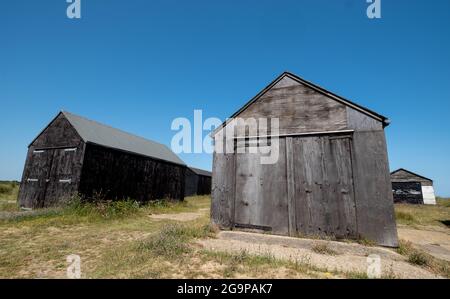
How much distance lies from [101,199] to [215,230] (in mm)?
9324

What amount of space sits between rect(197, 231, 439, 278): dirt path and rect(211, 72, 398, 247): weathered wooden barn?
53 cm

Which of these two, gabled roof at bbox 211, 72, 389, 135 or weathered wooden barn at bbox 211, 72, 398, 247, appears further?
gabled roof at bbox 211, 72, 389, 135

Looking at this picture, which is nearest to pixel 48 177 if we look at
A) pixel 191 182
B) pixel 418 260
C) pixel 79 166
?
pixel 79 166

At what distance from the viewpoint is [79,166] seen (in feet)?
41.4

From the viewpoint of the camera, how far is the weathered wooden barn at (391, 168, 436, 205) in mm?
28672

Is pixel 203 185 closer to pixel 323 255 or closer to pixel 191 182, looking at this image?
pixel 191 182

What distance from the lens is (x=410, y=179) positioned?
29.4 meters

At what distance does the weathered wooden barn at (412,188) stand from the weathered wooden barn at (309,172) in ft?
100.0

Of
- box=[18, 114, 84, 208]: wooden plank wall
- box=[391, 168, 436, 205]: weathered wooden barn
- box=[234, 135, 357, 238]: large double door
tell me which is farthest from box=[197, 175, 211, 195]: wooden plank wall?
box=[234, 135, 357, 238]: large double door

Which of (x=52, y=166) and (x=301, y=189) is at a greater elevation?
(x=52, y=166)

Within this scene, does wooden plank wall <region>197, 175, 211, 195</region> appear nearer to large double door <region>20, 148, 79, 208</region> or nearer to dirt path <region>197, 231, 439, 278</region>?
large double door <region>20, 148, 79, 208</region>

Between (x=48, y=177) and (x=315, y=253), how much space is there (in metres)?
15.2
